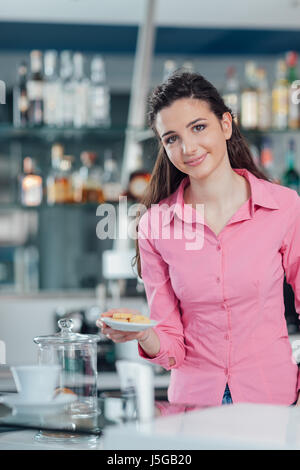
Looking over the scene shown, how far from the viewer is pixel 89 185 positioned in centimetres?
305

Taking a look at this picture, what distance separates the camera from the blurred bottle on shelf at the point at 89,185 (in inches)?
118

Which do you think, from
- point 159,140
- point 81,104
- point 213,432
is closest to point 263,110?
point 81,104

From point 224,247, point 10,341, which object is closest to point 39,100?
point 10,341

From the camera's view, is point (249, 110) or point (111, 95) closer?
point (249, 110)

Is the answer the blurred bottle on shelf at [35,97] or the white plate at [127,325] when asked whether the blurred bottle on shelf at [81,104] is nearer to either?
the blurred bottle on shelf at [35,97]

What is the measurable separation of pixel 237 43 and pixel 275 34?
19 centimetres

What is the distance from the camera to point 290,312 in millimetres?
2785

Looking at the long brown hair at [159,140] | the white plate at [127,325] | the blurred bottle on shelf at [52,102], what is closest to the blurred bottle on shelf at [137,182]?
the blurred bottle on shelf at [52,102]

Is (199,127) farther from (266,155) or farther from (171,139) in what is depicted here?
(266,155)

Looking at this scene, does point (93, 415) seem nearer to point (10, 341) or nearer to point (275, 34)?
point (10, 341)

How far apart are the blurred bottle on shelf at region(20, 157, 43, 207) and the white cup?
1795mm

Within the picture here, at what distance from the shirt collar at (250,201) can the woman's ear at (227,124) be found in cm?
11

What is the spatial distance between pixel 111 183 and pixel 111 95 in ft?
2.30

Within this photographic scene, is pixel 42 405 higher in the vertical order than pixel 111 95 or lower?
lower
